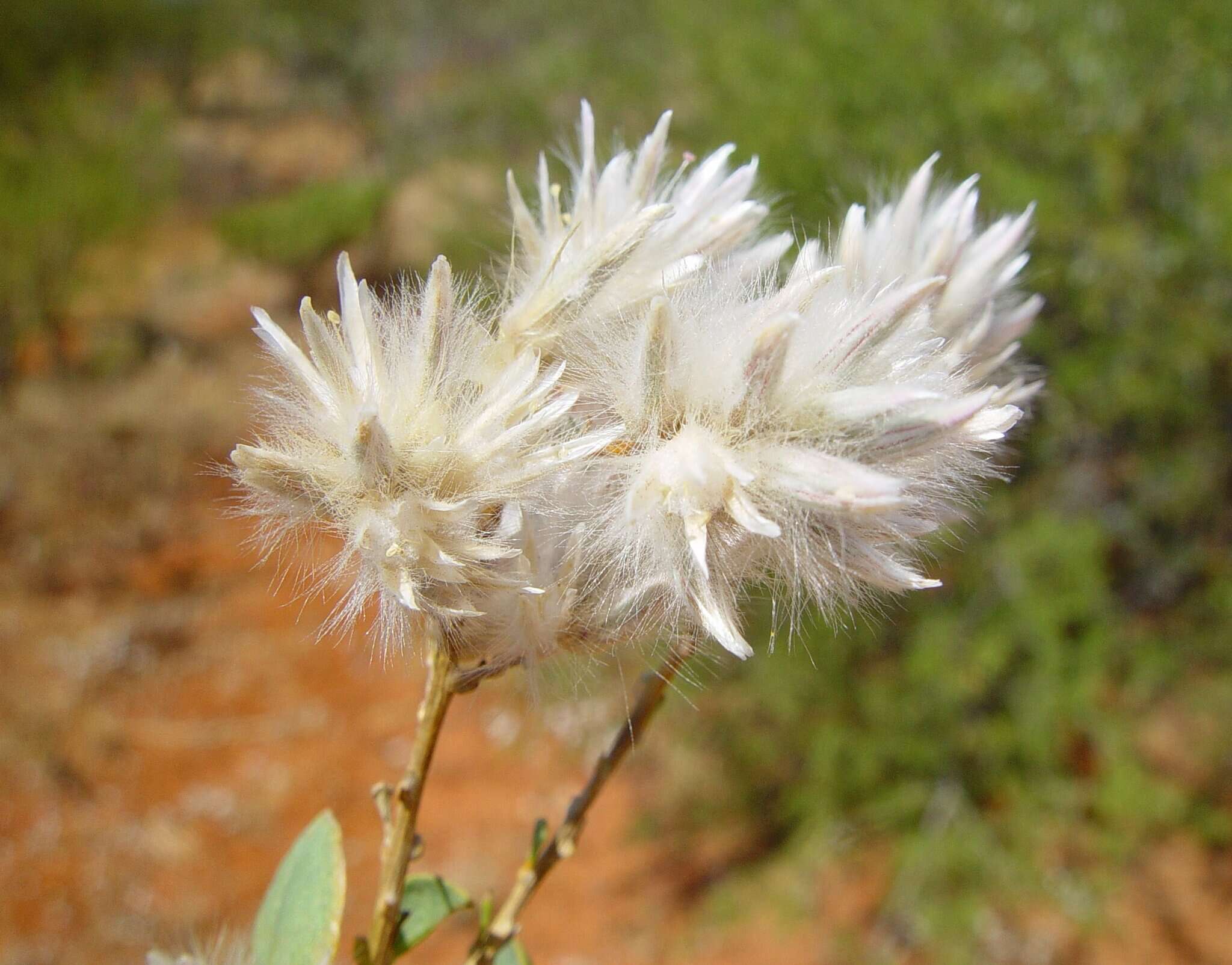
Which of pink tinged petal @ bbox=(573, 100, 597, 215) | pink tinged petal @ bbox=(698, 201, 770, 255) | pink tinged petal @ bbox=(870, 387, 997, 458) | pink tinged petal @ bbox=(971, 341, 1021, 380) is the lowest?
pink tinged petal @ bbox=(870, 387, 997, 458)

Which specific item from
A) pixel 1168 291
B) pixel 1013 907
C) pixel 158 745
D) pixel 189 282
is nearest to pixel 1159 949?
pixel 1013 907

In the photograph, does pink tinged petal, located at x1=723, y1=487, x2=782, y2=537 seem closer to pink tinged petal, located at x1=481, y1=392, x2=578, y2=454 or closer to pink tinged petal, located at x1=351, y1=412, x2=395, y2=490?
pink tinged petal, located at x1=481, y1=392, x2=578, y2=454

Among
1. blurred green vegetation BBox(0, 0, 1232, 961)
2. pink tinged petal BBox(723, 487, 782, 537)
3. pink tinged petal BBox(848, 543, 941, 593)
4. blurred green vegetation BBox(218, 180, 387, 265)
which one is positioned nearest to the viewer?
pink tinged petal BBox(723, 487, 782, 537)

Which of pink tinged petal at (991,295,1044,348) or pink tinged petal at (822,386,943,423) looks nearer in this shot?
pink tinged petal at (822,386,943,423)

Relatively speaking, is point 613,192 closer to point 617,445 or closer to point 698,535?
point 617,445

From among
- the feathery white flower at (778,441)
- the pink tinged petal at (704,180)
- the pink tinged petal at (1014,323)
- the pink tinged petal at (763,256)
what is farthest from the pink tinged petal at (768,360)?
the pink tinged petal at (1014,323)

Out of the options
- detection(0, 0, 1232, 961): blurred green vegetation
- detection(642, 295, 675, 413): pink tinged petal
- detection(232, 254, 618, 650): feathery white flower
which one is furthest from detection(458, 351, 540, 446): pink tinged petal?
detection(0, 0, 1232, 961): blurred green vegetation

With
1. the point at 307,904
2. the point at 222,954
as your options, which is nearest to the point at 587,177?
the point at 307,904
